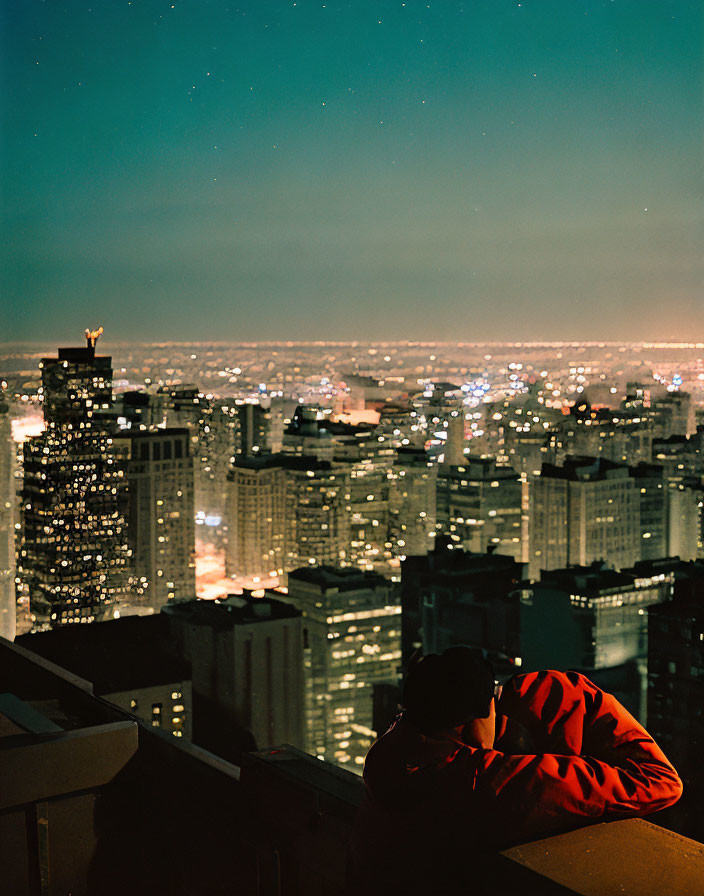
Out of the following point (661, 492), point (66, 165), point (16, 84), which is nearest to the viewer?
point (16, 84)

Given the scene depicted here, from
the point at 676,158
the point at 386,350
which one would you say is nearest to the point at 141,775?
the point at 676,158

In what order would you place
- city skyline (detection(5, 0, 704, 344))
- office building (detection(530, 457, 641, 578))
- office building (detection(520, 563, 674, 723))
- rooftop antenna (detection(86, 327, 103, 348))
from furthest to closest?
office building (detection(530, 457, 641, 578))
rooftop antenna (detection(86, 327, 103, 348))
office building (detection(520, 563, 674, 723))
city skyline (detection(5, 0, 704, 344))

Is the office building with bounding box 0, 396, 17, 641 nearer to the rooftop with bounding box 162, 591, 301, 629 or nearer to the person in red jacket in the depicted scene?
the rooftop with bounding box 162, 591, 301, 629

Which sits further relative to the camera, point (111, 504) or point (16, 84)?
point (111, 504)

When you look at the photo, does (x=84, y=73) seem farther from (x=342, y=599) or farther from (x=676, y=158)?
(x=342, y=599)

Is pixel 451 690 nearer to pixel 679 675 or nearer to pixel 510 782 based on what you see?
pixel 510 782

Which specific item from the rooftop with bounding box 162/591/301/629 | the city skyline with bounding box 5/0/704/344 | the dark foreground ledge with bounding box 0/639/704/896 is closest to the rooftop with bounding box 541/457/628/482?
the city skyline with bounding box 5/0/704/344
